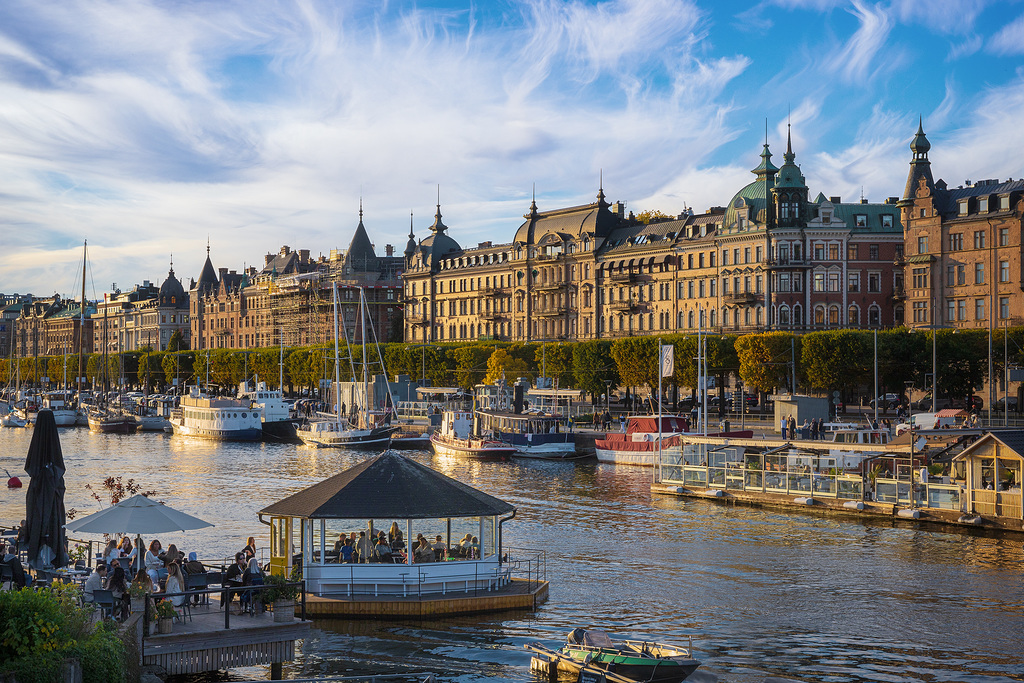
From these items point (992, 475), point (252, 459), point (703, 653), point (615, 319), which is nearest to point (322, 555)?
point (703, 653)

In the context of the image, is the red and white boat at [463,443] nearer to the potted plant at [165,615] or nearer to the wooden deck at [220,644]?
the wooden deck at [220,644]

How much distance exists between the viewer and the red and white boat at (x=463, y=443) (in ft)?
269

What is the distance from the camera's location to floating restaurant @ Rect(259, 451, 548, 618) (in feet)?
91.2

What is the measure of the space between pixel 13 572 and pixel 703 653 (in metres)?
15.5

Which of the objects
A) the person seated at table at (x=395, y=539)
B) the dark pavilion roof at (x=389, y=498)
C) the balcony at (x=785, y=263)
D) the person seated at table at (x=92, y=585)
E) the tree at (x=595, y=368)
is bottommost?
the person seated at table at (x=92, y=585)

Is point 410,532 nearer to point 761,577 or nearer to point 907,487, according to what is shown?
point 761,577

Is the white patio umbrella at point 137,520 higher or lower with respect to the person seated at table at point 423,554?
higher

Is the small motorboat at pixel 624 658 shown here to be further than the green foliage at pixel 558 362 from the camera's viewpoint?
No

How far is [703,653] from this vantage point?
88.8 ft

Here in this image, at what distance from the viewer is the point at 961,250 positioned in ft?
328

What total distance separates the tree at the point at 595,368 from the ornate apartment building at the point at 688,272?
31.6 ft

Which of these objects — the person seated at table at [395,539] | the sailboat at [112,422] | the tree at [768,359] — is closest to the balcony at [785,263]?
the tree at [768,359]

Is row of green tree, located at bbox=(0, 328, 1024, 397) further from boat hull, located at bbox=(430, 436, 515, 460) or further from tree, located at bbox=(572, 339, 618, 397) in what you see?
boat hull, located at bbox=(430, 436, 515, 460)

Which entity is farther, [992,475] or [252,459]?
[252,459]
